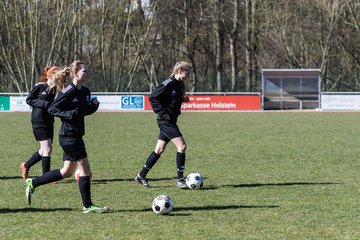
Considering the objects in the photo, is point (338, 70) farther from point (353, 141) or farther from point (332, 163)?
point (332, 163)

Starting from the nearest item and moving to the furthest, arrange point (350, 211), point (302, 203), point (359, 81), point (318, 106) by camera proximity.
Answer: point (350, 211) → point (302, 203) → point (318, 106) → point (359, 81)

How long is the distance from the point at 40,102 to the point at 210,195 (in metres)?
2.71

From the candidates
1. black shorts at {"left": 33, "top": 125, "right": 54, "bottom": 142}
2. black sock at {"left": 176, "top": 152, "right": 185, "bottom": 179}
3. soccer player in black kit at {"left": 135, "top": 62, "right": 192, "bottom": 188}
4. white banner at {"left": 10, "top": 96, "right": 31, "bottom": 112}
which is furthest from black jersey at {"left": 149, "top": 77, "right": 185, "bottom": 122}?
white banner at {"left": 10, "top": 96, "right": 31, "bottom": 112}

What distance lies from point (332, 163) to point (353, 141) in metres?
4.97

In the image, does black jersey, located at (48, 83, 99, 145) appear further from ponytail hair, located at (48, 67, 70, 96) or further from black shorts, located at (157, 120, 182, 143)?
black shorts, located at (157, 120, 182, 143)

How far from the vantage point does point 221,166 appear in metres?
11.9

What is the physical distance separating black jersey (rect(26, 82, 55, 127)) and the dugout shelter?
29955 millimetres

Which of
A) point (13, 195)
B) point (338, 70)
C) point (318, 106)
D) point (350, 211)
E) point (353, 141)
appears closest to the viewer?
point (350, 211)

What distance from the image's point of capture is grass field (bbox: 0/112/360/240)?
21.4 feet

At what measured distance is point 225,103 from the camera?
38.4m

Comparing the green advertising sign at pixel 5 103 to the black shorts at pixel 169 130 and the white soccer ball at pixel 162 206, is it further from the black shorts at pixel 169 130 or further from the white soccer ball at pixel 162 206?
the white soccer ball at pixel 162 206

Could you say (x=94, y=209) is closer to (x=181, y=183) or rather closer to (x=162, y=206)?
(x=162, y=206)

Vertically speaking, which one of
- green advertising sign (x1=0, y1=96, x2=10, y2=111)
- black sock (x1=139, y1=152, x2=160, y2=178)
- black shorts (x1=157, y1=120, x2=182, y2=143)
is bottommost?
black sock (x1=139, y1=152, x2=160, y2=178)

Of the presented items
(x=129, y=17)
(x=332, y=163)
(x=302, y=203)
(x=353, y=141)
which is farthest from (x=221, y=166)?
(x=129, y=17)
